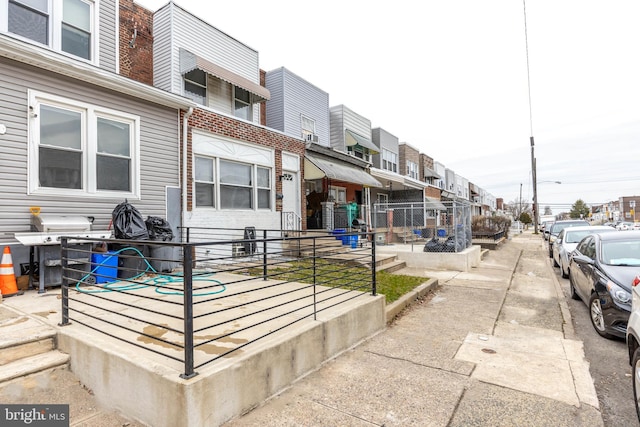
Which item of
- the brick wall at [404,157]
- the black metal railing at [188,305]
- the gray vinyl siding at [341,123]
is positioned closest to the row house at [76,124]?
the black metal railing at [188,305]

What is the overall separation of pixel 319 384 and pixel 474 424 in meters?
1.39

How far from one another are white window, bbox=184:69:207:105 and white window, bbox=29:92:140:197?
3.15 m

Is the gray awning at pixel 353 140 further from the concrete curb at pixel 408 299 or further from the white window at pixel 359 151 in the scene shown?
the concrete curb at pixel 408 299

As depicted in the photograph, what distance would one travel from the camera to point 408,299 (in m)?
6.46

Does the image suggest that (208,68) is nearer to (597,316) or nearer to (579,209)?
(597,316)

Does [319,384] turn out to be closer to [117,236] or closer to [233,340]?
[233,340]

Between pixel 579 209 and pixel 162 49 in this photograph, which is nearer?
pixel 162 49

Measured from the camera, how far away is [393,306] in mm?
5816

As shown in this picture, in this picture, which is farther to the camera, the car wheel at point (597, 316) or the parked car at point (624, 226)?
the parked car at point (624, 226)

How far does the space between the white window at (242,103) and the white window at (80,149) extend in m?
4.44

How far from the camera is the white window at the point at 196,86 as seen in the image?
999 centimetres

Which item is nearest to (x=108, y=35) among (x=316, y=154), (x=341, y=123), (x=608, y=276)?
(x=316, y=154)

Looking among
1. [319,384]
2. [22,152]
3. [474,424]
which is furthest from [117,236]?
[474,424]

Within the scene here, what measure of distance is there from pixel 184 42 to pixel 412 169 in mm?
21732
